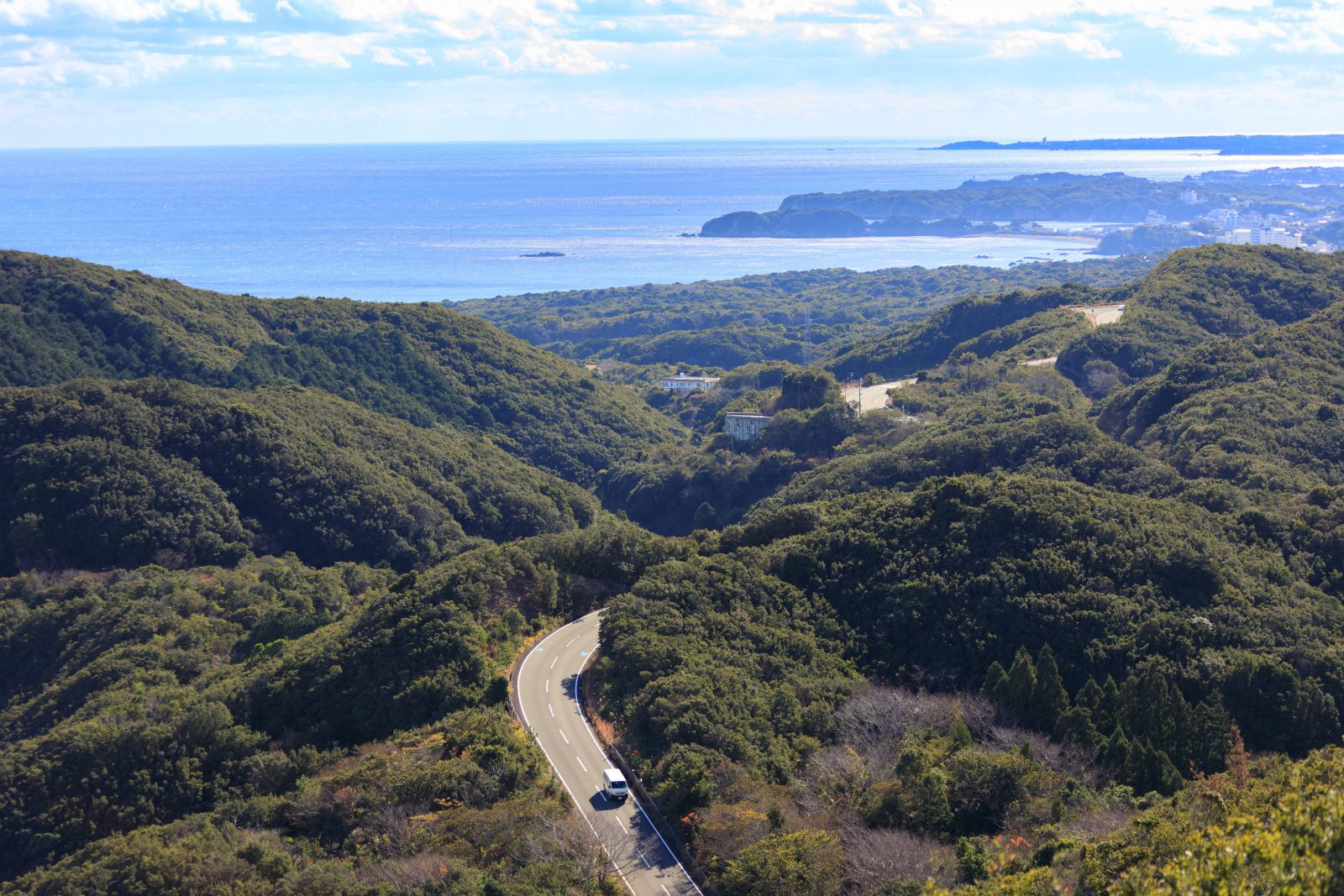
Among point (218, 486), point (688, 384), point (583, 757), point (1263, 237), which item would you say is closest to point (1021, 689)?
point (583, 757)

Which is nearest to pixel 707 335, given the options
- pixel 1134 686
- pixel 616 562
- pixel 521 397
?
pixel 521 397

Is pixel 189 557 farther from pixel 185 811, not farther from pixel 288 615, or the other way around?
pixel 185 811

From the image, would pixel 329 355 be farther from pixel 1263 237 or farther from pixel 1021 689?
pixel 1263 237

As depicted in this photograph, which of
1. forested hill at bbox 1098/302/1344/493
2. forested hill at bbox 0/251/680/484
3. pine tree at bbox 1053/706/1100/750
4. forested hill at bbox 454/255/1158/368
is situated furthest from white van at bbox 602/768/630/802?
forested hill at bbox 454/255/1158/368

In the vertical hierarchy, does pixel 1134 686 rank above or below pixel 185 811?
above

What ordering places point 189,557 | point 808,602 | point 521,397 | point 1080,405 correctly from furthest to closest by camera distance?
point 521,397 → point 1080,405 → point 189,557 → point 808,602

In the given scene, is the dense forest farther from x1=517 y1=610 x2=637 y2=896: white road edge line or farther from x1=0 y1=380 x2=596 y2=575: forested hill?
x1=517 y1=610 x2=637 y2=896: white road edge line

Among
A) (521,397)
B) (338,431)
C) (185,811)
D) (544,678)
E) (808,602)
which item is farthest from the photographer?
(521,397)

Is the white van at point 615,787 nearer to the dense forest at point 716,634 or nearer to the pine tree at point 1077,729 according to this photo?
the dense forest at point 716,634
